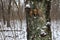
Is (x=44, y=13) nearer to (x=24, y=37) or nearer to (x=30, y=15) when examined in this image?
(x=30, y=15)

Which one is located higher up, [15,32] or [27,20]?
[27,20]

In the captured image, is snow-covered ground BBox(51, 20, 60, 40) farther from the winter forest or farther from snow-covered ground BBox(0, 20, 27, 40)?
snow-covered ground BBox(0, 20, 27, 40)

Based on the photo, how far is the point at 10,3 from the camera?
1787 millimetres

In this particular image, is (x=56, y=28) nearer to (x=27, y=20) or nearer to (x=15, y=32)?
(x=27, y=20)

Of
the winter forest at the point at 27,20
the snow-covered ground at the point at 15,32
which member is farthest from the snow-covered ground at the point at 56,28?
the snow-covered ground at the point at 15,32

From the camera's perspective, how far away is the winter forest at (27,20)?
5.87 ft

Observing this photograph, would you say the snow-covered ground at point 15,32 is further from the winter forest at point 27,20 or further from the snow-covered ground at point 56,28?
the snow-covered ground at point 56,28

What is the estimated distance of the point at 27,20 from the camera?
1.80 meters

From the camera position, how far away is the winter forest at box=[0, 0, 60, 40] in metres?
1.79

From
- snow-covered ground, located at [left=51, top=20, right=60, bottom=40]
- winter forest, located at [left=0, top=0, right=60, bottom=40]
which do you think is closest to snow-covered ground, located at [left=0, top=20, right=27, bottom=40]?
winter forest, located at [left=0, top=0, right=60, bottom=40]

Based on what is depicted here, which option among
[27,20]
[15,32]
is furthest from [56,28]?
[15,32]

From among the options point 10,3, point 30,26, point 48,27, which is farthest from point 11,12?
point 48,27

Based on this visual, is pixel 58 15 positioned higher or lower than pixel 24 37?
higher

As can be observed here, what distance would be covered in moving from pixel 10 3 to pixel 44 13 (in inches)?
12.9
